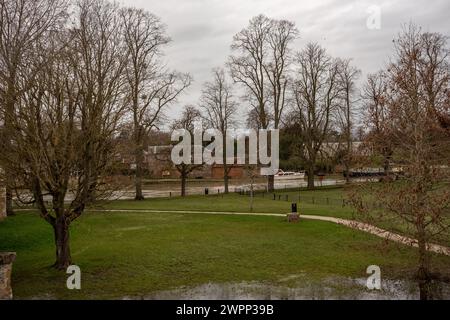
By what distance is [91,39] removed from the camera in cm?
1628

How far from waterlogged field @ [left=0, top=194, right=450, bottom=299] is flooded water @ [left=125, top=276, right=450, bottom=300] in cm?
9

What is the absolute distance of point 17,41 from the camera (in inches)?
774

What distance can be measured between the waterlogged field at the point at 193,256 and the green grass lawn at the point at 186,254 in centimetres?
3

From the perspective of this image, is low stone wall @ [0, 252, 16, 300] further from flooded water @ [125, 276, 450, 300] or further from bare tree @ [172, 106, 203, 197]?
bare tree @ [172, 106, 203, 197]

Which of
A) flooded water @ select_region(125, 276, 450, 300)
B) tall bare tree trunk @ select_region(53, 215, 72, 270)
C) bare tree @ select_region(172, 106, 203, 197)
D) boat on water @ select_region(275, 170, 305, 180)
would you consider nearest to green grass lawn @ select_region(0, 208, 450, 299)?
tall bare tree trunk @ select_region(53, 215, 72, 270)

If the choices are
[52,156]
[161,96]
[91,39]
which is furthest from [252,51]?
[52,156]

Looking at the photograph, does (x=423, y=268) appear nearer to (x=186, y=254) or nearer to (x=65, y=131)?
(x=186, y=254)

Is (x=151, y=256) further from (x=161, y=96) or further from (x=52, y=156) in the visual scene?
(x=161, y=96)

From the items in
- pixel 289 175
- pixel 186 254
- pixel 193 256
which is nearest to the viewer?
pixel 193 256

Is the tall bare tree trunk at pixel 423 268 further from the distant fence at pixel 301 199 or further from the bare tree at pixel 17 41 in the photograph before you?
the distant fence at pixel 301 199

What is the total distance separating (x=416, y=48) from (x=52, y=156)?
11.3 metres

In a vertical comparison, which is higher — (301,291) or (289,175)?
(289,175)

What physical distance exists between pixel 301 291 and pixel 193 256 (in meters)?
5.36

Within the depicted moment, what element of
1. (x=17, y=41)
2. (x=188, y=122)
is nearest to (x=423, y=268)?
(x=17, y=41)
